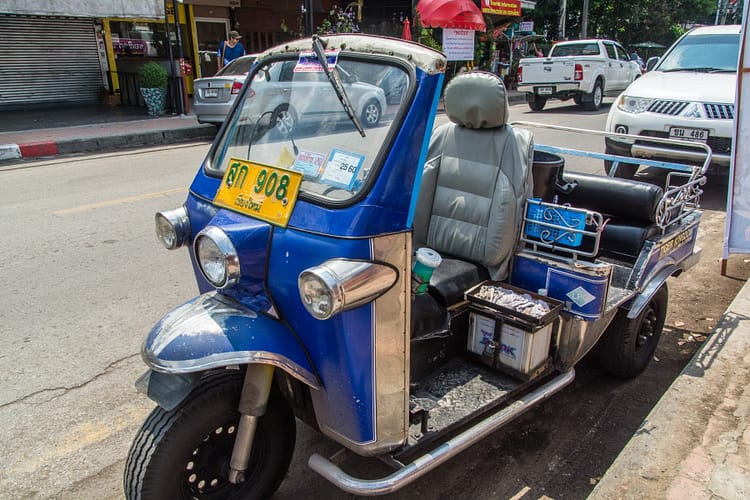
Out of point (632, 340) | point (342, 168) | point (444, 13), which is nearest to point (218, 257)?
point (342, 168)

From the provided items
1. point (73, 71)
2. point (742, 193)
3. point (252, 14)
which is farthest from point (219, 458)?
point (252, 14)

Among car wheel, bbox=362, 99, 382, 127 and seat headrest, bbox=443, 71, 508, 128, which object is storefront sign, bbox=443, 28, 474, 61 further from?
car wheel, bbox=362, 99, 382, 127

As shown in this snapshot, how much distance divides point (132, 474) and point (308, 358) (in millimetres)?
731

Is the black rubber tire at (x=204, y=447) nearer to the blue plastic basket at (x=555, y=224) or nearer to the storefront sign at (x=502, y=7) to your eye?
the blue plastic basket at (x=555, y=224)

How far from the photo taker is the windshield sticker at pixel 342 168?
2.17 m

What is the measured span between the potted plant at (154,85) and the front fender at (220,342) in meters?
12.9

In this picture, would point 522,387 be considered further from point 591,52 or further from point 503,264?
point 591,52

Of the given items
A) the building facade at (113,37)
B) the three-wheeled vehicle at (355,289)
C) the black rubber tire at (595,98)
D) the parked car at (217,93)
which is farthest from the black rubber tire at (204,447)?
the black rubber tire at (595,98)

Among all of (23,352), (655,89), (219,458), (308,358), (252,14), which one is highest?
(252,14)

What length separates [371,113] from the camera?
7.38ft

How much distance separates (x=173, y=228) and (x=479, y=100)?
162 cm

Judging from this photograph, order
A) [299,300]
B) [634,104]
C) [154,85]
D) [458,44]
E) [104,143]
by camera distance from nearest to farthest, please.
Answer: [299,300] → [634,104] → [104,143] → [154,85] → [458,44]

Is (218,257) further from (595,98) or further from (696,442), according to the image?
(595,98)

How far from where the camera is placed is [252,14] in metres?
19.8
